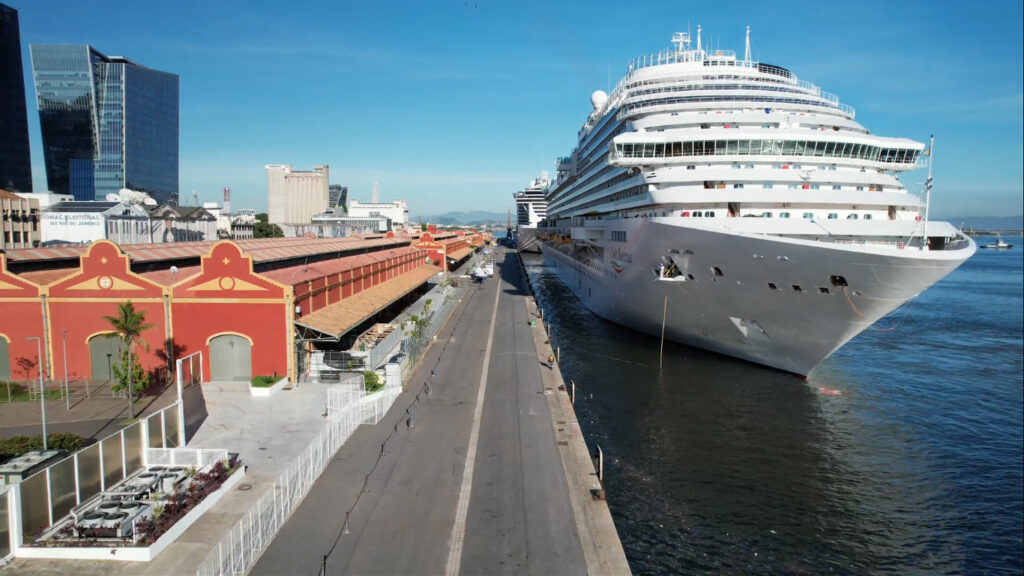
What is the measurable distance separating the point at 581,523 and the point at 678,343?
26038mm

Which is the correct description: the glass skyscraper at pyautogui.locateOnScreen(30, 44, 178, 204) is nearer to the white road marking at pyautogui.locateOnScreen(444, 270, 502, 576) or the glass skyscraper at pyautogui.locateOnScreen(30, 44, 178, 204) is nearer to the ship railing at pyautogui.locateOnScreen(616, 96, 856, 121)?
the ship railing at pyautogui.locateOnScreen(616, 96, 856, 121)

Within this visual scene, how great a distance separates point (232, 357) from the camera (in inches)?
1023

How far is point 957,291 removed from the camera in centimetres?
8075

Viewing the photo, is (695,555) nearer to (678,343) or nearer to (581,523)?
(581,523)

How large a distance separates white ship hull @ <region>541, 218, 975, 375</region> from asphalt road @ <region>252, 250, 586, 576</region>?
11276mm

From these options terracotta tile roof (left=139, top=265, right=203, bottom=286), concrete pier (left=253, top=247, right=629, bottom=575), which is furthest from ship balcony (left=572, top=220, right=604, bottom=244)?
terracotta tile roof (left=139, top=265, right=203, bottom=286)

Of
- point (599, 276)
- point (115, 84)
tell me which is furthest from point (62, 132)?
point (599, 276)

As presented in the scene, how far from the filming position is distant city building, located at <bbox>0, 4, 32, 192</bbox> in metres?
146

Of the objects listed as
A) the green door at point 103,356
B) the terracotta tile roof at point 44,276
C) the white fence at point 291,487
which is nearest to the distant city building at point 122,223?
the terracotta tile roof at point 44,276

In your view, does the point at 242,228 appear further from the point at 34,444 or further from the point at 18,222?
the point at 34,444

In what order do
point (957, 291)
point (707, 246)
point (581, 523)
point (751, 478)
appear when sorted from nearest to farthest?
point (581, 523), point (751, 478), point (707, 246), point (957, 291)

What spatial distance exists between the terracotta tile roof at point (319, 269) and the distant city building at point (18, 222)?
149 feet

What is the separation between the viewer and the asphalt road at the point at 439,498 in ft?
41.3

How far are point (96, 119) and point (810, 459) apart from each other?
204 metres
